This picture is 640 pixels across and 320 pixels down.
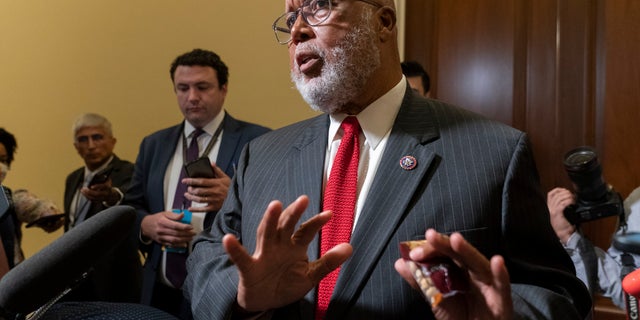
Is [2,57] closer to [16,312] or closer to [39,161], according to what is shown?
[39,161]

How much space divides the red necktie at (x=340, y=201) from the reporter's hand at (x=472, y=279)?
29 centimetres

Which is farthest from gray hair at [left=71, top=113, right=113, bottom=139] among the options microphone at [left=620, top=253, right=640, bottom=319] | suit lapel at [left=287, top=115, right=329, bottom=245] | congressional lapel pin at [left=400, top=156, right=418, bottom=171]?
microphone at [left=620, top=253, right=640, bottom=319]

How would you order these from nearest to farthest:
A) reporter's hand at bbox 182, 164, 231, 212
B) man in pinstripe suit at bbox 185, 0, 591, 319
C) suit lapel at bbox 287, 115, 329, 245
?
1. man in pinstripe suit at bbox 185, 0, 591, 319
2. suit lapel at bbox 287, 115, 329, 245
3. reporter's hand at bbox 182, 164, 231, 212

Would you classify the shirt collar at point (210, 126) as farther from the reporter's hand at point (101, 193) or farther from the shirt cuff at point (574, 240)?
the shirt cuff at point (574, 240)

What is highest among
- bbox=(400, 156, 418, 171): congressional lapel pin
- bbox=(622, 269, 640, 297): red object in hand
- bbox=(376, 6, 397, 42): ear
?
bbox=(376, 6, 397, 42): ear

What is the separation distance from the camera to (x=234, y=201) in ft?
4.48

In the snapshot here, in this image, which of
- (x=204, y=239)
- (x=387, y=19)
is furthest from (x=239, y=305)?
(x=387, y=19)

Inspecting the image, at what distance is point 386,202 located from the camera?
1133 mm

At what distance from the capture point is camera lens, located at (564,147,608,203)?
65.0 inches

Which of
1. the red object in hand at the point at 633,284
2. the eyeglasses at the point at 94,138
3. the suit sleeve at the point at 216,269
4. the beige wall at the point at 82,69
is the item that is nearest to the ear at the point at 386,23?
the suit sleeve at the point at 216,269

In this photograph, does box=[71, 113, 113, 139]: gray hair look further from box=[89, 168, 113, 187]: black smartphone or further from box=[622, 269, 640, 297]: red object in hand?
box=[622, 269, 640, 297]: red object in hand

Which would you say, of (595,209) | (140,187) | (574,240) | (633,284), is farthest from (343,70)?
(140,187)

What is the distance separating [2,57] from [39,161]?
608mm

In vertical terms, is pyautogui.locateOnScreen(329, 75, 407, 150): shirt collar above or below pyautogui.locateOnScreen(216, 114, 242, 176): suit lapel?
above
